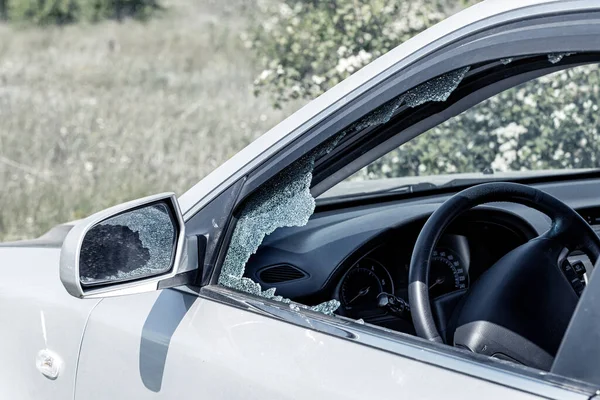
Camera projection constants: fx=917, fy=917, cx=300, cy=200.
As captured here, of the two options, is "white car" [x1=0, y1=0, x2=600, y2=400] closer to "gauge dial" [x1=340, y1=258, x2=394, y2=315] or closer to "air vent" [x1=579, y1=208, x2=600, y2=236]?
"gauge dial" [x1=340, y1=258, x2=394, y2=315]

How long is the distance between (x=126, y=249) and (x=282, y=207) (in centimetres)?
36

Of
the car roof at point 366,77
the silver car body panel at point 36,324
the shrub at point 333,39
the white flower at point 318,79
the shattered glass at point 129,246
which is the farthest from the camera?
the shrub at point 333,39

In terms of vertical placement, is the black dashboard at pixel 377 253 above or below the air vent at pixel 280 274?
above

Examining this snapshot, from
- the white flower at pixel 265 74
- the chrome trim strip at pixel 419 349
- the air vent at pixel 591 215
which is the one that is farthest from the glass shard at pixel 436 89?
the white flower at pixel 265 74

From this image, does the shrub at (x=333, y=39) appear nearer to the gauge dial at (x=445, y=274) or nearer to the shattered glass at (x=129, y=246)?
the gauge dial at (x=445, y=274)

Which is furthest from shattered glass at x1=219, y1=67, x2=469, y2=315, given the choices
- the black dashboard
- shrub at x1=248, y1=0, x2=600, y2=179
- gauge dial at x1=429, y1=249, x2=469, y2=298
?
shrub at x1=248, y1=0, x2=600, y2=179

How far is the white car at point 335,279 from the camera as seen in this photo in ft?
4.95

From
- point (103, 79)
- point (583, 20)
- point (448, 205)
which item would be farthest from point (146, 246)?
point (103, 79)

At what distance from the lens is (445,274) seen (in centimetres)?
235

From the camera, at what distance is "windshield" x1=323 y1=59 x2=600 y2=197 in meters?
4.66

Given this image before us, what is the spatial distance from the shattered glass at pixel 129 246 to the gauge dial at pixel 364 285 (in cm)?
60

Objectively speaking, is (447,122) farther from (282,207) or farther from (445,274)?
(282,207)

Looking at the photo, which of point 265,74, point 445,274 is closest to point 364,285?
point 445,274

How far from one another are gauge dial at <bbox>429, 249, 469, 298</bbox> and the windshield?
2.27 metres
